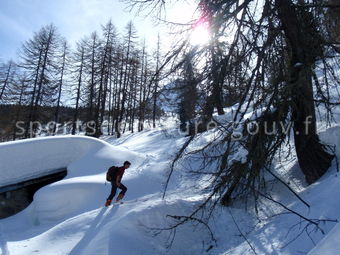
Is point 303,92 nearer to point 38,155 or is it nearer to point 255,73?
point 255,73

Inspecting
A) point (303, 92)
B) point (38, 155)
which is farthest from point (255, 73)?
point (38, 155)

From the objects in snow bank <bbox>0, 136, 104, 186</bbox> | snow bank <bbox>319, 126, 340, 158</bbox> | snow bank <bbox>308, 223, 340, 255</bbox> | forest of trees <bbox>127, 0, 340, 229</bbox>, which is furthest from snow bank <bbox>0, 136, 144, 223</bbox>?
snow bank <bbox>308, 223, 340, 255</bbox>

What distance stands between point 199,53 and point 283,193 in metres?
3.75

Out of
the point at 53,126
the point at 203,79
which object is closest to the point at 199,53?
the point at 203,79

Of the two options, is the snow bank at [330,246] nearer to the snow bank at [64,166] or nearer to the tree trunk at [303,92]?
the tree trunk at [303,92]

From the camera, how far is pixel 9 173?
1184 cm

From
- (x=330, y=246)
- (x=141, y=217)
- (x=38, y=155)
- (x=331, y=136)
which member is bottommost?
(x=141, y=217)

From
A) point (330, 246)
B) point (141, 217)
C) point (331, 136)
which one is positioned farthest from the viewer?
point (331, 136)

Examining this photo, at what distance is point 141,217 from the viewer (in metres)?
6.23

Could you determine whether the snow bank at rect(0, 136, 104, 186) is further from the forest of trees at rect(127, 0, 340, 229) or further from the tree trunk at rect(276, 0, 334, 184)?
the tree trunk at rect(276, 0, 334, 184)

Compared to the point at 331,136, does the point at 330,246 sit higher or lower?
lower

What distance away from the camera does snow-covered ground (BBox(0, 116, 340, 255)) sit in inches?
174

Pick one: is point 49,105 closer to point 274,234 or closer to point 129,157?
point 129,157

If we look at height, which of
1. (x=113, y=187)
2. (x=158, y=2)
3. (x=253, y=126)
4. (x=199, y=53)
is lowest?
(x=113, y=187)
